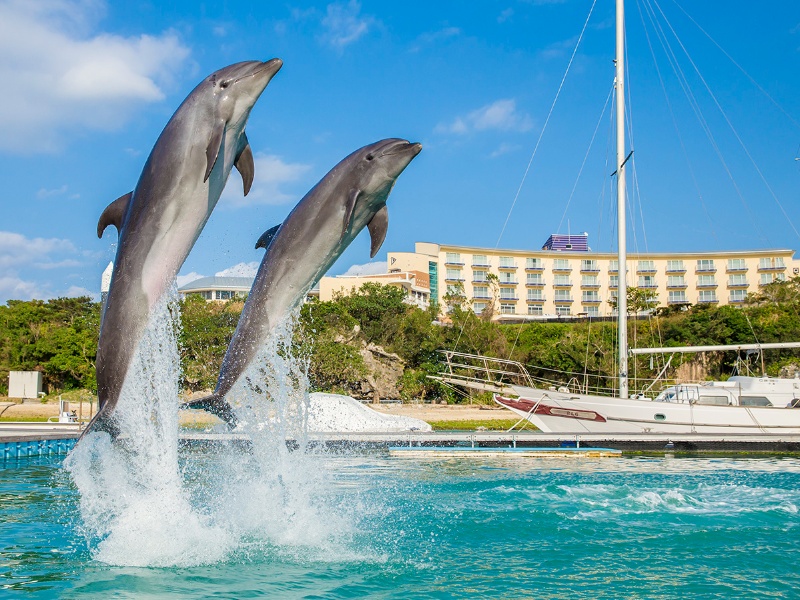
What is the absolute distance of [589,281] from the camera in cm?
7531

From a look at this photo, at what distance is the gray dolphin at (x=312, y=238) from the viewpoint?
22.3 feet

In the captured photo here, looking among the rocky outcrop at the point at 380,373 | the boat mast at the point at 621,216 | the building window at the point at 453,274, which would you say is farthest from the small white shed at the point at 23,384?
the building window at the point at 453,274

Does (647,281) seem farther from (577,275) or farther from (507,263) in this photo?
(507,263)

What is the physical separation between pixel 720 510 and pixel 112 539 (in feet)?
26.1

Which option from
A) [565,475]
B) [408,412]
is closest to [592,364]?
[408,412]

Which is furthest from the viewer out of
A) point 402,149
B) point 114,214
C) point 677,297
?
point 677,297

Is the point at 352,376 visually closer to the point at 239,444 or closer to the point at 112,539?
the point at 239,444

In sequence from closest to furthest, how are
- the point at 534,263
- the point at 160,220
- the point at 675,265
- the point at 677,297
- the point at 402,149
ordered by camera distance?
1. the point at 160,220
2. the point at 402,149
3. the point at 677,297
4. the point at 675,265
5. the point at 534,263

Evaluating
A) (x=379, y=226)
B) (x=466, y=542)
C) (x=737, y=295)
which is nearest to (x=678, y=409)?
(x=466, y=542)

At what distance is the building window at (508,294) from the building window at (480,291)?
181 cm

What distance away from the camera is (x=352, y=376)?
122 feet

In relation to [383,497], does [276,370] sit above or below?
above

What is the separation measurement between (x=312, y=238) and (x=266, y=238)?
823mm

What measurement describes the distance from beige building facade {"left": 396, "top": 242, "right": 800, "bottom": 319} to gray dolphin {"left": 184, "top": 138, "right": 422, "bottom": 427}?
63.7 metres
